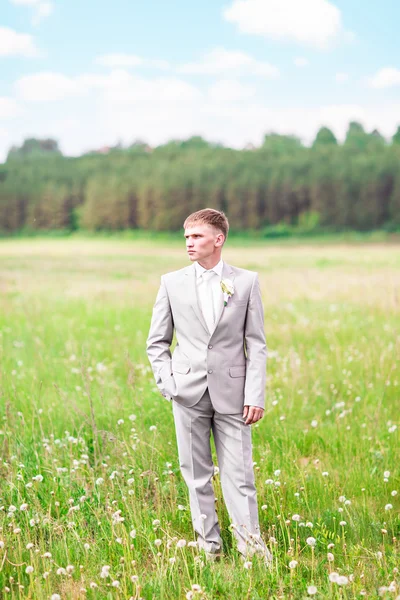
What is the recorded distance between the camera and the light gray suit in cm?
350

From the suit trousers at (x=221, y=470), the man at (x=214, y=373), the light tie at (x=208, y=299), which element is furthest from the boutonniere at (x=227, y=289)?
the suit trousers at (x=221, y=470)

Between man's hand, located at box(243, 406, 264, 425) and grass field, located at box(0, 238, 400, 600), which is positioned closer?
grass field, located at box(0, 238, 400, 600)

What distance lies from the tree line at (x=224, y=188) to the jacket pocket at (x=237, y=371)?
36.4m

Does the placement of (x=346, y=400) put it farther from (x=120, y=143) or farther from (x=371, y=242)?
(x=120, y=143)

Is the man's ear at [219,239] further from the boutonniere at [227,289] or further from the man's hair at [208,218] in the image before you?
the boutonniere at [227,289]

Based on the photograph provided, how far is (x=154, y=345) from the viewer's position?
3.68 m

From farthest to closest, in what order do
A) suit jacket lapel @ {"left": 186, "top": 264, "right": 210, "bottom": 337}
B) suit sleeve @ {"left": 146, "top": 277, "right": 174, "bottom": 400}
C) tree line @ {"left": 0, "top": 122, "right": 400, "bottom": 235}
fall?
tree line @ {"left": 0, "top": 122, "right": 400, "bottom": 235}, suit sleeve @ {"left": 146, "top": 277, "right": 174, "bottom": 400}, suit jacket lapel @ {"left": 186, "top": 264, "right": 210, "bottom": 337}

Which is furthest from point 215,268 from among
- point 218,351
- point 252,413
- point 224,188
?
point 224,188

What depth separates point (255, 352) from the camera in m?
3.55

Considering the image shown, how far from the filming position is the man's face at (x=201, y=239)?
138 inches

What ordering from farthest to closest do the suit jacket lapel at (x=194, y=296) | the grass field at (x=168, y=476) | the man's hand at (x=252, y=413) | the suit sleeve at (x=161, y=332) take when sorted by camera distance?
the suit sleeve at (x=161, y=332) < the suit jacket lapel at (x=194, y=296) < the man's hand at (x=252, y=413) < the grass field at (x=168, y=476)

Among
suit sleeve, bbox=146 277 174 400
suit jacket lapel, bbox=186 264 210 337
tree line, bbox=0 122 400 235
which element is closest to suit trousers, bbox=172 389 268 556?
suit sleeve, bbox=146 277 174 400

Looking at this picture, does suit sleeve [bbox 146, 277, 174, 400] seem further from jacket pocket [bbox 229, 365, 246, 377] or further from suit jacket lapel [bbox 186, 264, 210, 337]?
jacket pocket [bbox 229, 365, 246, 377]

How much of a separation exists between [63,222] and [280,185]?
58.1 ft
